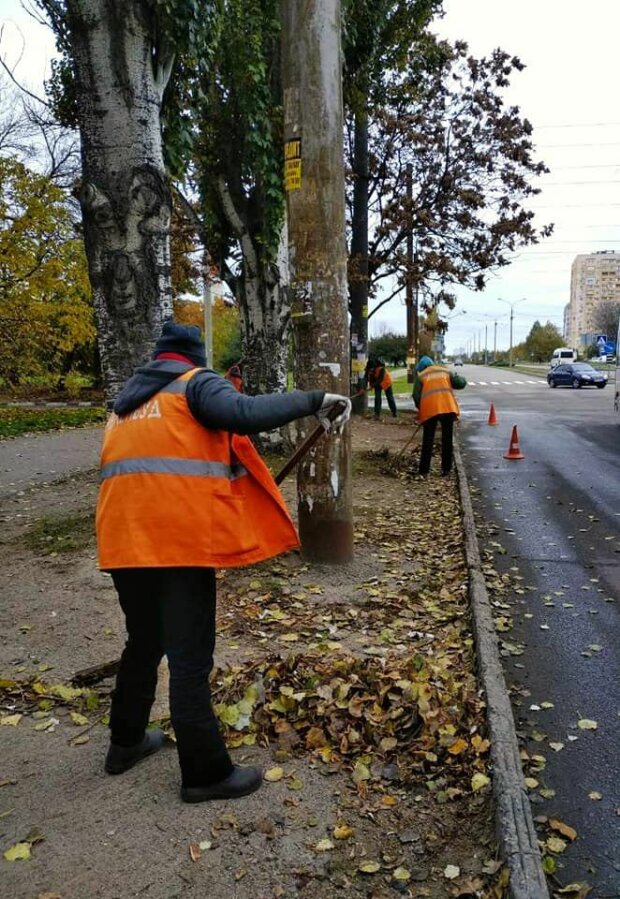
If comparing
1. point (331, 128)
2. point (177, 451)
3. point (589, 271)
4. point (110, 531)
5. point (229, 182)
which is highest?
point (589, 271)

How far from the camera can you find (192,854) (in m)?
2.71

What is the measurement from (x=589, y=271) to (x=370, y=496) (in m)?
162

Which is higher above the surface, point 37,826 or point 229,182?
point 229,182

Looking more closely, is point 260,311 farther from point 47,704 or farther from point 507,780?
point 507,780

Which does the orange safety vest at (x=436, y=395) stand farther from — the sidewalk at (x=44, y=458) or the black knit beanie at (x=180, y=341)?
the black knit beanie at (x=180, y=341)

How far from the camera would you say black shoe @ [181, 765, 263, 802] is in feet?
9.84

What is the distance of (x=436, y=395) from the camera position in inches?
422

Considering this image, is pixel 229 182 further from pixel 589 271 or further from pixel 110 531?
pixel 589 271

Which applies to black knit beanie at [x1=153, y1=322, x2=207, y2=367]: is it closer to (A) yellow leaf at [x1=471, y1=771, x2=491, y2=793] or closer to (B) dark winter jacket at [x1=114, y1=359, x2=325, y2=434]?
(B) dark winter jacket at [x1=114, y1=359, x2=325, y2=434]

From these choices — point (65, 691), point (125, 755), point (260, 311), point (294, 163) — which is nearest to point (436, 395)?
point (260, 311)

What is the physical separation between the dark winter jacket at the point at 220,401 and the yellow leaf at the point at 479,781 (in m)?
1.75

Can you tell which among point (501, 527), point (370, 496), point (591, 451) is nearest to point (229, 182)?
point (370, 496)

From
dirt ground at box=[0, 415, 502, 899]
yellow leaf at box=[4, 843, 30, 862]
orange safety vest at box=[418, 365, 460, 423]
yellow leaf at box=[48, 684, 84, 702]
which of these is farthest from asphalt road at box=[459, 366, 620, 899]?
yellow leaf at box=[48, 684, 84, 702]

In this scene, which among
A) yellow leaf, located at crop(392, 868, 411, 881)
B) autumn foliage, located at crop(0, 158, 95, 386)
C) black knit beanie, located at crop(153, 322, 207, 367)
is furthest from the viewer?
autumn foliage, located at crop(0, 158, 95, 386)
